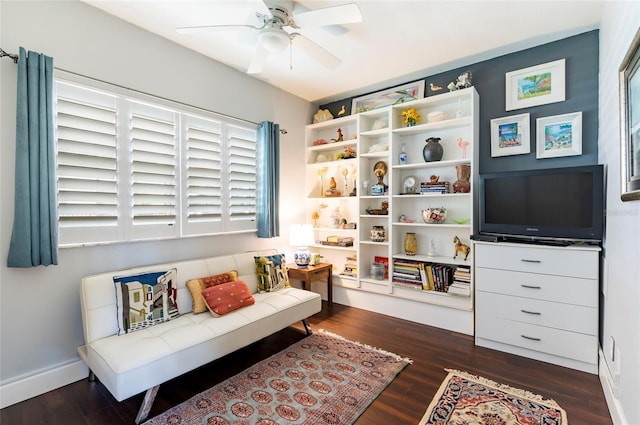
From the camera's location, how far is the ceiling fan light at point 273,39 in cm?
214

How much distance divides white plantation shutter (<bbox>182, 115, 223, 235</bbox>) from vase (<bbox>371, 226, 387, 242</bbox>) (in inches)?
70.2

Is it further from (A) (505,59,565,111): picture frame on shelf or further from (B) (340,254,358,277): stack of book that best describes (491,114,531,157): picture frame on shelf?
(B) (340,254,358,277): stack of book

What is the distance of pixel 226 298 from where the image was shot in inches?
97.7

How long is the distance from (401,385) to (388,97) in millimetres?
3136

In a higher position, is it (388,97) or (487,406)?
(388,97)

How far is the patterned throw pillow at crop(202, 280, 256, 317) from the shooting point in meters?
2.41

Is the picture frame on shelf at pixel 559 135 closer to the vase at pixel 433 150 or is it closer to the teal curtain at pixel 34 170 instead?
the vase at pixel 433 150

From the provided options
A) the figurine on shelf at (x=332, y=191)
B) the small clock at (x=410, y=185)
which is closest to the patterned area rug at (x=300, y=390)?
the small clock at (x=410, y=185)

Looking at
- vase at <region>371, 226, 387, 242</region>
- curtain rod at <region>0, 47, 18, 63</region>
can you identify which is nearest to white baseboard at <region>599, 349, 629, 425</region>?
vase at <region>371, 226, 387, 242</region>

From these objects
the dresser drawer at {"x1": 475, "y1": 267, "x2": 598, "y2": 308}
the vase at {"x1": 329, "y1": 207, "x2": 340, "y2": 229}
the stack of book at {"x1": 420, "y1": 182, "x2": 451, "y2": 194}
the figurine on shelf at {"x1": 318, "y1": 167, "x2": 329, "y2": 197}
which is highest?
the figurine on shelf at {"x1": 318, "y1": 167, "x2": 329, "y2": 197}

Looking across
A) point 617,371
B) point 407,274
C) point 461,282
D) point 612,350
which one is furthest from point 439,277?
point 617,371

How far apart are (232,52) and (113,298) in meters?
2.39

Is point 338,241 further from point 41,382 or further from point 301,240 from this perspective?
point 41,382

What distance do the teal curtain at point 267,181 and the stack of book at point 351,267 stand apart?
3.41ft
